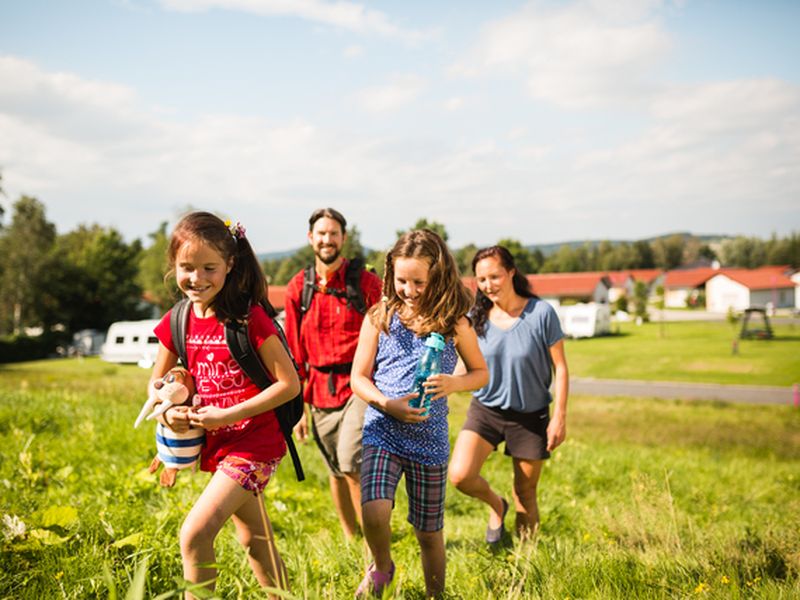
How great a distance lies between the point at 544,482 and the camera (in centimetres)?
589

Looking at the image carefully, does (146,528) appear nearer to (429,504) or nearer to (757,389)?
(429,504)

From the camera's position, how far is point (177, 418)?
2.57 meters

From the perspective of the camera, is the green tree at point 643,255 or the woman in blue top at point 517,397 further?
the green tree at point 643,255

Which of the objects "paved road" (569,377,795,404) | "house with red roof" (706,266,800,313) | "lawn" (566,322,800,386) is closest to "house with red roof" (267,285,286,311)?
"paved road" (569,377,795,404)

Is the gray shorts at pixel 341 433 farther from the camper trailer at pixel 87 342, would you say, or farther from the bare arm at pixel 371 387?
the camper trailer at pixel 87 342

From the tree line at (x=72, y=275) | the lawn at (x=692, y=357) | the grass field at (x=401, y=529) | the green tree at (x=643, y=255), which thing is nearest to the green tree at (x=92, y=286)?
the tree line at (x=72, y=275)

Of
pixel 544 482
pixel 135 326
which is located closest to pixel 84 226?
pixel 135 326

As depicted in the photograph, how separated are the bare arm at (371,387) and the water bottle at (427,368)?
0.06 m

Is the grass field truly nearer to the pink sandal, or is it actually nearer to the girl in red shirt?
the pink sandal

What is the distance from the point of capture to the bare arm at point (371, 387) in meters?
2.81

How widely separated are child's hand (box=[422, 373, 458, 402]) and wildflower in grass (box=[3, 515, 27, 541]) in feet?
6.55

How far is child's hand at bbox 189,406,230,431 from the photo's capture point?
8.34 feet

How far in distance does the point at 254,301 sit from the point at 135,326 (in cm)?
3949

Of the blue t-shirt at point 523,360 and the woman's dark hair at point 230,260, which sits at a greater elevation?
the woman's dark hair at point 230,260
